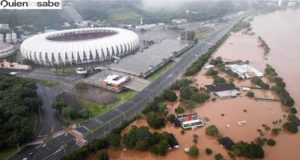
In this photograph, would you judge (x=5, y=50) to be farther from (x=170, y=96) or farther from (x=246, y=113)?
(x=246, y=113)

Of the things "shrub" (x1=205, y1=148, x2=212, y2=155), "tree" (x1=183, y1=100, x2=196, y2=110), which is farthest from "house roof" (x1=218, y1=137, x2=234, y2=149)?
"tree" (x1=183, y1=100, x2=196, y2=110)

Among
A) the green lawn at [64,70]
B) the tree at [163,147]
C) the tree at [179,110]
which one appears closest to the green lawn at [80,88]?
the green lawn at [64,70]

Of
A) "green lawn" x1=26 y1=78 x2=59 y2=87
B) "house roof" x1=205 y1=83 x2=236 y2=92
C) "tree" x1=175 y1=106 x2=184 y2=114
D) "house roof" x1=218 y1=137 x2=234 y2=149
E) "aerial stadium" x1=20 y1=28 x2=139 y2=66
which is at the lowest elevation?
"house roof" x1=218 y1=137 x2=234 y2=149

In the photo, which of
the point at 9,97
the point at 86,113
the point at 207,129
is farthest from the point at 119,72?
the point at 207,129

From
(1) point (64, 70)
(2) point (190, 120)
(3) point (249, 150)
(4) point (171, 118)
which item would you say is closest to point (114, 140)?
(4) point (171, 118)

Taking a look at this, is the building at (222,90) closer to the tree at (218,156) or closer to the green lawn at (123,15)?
the tree at (218,156)

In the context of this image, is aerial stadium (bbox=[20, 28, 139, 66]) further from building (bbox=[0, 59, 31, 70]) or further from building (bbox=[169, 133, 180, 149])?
building (bbox=[169, 133, 180, 149])

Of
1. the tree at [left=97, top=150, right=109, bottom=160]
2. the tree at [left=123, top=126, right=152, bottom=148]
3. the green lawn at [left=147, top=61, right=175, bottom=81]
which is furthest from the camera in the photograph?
the green lawn at [left=147, top=61, right=175, bottom=81]
